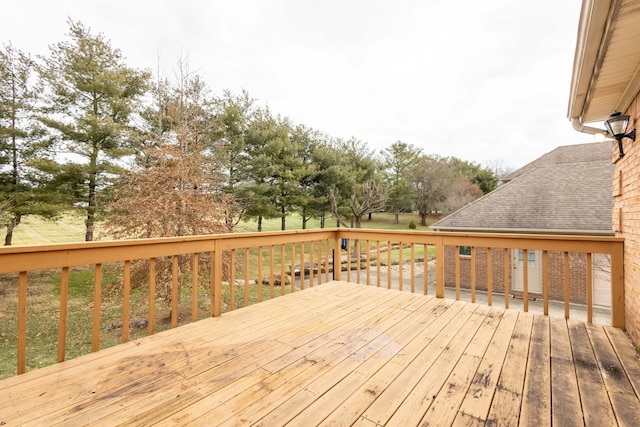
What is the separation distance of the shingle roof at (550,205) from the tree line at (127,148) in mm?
5682

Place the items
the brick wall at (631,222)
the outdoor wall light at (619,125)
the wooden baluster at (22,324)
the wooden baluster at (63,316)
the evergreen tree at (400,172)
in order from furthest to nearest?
the evergreen tree at (400,172), the outdoor wall light at (619,125), the brick wall at (631,222), the wooden baluster at (63,316), the wooden baluster at (22,324)

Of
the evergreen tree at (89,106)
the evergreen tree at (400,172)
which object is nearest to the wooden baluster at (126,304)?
the evergreen tree at (89,106)

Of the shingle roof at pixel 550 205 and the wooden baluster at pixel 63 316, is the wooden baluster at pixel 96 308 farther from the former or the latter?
the shingle roof at pixel 550 205

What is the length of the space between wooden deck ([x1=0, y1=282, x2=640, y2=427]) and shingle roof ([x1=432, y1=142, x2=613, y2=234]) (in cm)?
804

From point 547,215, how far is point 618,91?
835 cm

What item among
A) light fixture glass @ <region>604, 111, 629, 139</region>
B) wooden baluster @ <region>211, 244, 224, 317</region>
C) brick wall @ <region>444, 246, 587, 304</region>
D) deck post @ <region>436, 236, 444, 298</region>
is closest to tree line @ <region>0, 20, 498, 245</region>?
wooden baluster @ <region>211, 244, 224, 317</region>

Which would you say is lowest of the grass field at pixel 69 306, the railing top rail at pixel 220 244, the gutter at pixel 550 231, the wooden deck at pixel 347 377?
the grass field at pixel 69 306

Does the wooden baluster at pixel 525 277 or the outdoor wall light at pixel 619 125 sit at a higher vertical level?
the outdoor wall light at pixel 619 125

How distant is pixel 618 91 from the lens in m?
2.56

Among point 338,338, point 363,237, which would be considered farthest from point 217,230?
point 338,338

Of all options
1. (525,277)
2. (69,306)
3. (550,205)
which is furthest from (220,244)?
(550,205)

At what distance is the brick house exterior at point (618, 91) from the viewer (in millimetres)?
1624

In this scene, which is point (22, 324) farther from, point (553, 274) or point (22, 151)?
point (553, 274)

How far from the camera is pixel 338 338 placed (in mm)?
2271
